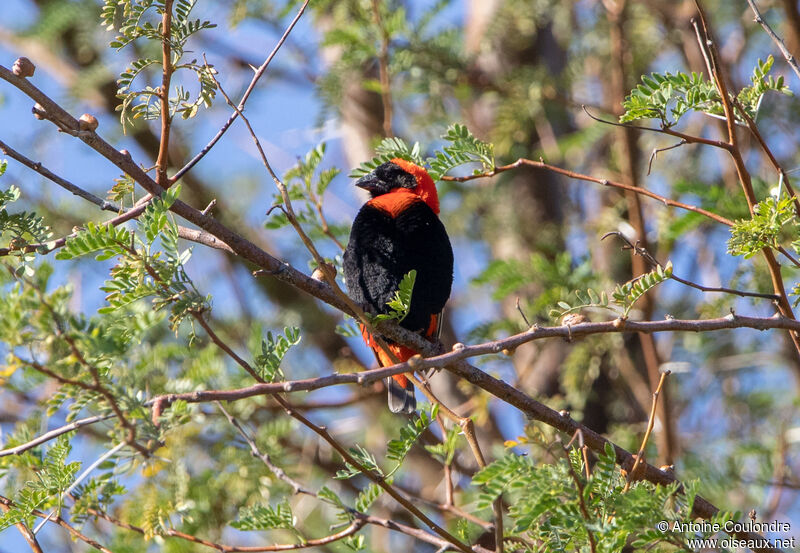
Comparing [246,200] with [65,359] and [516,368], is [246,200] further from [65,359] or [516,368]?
[65,359]

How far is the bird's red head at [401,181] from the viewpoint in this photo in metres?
3.58

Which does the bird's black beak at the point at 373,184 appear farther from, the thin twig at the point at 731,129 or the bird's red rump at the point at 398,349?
the thin twig at the point at 731,129

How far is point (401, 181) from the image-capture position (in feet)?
11.9

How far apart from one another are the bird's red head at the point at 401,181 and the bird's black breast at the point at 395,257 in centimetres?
23

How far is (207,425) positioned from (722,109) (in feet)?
8.57

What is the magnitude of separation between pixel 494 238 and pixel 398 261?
224cm

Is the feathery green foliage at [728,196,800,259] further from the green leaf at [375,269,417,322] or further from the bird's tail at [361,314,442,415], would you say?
the bird's tail at [361,314,442,415]

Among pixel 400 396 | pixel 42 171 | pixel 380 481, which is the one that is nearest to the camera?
pixel 42 171

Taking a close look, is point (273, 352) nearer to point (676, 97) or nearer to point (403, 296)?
point (403, 296)

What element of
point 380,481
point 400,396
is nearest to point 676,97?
point 380,481

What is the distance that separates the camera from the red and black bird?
3197 mm

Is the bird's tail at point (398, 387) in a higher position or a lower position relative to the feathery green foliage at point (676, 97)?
lower

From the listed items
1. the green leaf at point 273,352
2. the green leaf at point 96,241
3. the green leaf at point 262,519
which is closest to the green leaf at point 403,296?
the green leaf at point 273,352

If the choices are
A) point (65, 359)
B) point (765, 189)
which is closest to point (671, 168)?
point (765, 189)
